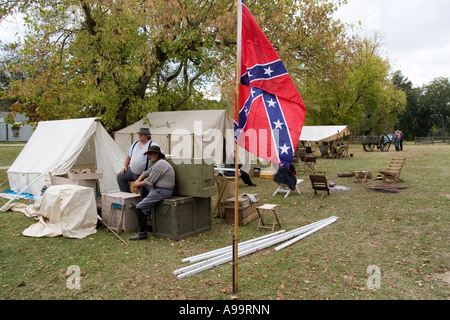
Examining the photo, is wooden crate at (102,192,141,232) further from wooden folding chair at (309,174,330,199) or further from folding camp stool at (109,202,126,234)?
wooden folding chair at (309,174,330,199)

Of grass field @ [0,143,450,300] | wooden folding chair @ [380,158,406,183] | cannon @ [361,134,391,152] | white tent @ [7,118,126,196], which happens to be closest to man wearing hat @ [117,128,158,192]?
grass field @ [0,143,450,300]

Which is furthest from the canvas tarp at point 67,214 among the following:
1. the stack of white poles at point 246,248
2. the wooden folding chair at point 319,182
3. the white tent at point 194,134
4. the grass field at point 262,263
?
the white tent at point 194,134

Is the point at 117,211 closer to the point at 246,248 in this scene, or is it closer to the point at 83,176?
the point at 83,176

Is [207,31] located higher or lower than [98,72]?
higher

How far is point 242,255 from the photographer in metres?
4.70

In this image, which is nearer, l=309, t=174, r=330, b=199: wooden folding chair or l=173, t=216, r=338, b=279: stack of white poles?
l=173, t=216, r=338, b=279: stack of white poles

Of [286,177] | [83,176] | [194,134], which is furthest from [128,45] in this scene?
[286,177]

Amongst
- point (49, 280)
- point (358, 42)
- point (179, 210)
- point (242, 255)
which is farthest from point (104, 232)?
point (358, 42)

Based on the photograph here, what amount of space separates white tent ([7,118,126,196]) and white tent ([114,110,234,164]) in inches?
128

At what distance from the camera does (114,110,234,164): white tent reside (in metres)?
12.3

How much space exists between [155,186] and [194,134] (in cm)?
679

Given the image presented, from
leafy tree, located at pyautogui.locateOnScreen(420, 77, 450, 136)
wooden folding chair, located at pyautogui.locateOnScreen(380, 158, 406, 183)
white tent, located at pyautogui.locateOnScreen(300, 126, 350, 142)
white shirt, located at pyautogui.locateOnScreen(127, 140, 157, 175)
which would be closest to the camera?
white shirt, located at pyautogui.locateOnScreen(127, 140, 157, 175)
